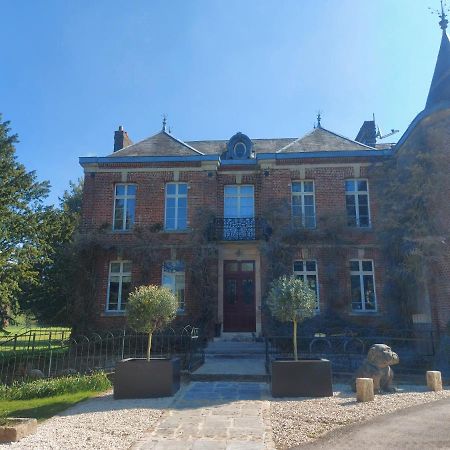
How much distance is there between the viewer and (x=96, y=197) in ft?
55.2

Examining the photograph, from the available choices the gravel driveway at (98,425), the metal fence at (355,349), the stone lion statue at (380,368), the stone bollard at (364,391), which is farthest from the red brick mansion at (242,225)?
the gravel driveway at (98,425)

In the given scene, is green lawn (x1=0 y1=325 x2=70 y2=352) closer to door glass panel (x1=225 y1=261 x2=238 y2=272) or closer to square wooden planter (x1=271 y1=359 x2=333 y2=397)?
square wooden planter (x1=271 y1=359 x2=333 y2=397)

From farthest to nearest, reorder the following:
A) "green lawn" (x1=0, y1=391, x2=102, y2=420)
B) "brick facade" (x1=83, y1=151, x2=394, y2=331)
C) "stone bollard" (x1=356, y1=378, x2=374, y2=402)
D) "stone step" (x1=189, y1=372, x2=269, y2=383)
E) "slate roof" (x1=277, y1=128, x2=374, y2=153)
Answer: "slate roof" (x1=277, y1=128, x2=374, y2=153) → "brick facade" (x1=83, y1=151, x2=394, y2=331) → "stone step" (x1=189, y1=372, x2=269, y2=383) → "stone bollard" (x1=356, y1=378, x2=374, y2=402) → "green lawn" (x1=0, y1=391, x2=102, y2=420)

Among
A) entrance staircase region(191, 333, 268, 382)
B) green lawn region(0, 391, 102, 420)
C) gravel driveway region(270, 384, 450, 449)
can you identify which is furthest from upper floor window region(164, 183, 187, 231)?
gravel driveway region(270, 384, 450, 449)

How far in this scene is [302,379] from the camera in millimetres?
7672

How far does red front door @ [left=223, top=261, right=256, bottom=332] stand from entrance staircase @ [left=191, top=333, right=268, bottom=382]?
53 centimetres

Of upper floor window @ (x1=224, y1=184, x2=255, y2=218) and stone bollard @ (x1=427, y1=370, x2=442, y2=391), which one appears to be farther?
upper floor window @ (x1=224, y1=184, x2=255, y2=218)

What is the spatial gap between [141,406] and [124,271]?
9.70 meters

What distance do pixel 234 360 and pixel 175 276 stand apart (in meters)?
4.97

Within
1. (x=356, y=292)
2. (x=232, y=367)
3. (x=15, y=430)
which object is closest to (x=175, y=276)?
(x=232, y=367)

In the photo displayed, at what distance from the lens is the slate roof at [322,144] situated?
16969 mm

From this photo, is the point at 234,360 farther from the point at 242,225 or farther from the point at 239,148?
the point at 239,148

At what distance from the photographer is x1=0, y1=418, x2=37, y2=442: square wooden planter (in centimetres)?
514

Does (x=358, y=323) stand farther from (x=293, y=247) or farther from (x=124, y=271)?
(x=124, y=271)
